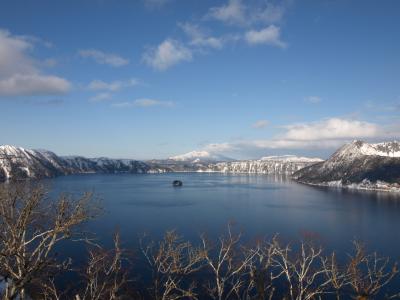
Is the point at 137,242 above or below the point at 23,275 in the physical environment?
below

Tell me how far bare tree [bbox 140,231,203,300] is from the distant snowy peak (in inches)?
3842

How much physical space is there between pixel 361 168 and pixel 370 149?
13.3 metres

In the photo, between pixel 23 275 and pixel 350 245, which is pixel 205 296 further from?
pixel 350 245

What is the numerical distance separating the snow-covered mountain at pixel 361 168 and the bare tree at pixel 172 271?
79.0 meters

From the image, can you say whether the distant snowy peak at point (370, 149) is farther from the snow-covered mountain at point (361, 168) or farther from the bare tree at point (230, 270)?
the bare tree at point (230, 270)

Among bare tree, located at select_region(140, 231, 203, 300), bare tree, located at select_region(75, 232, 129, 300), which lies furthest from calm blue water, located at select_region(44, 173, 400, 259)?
bare tree, located at select_region(140, 231, 203, 300)

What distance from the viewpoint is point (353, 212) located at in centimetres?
5572

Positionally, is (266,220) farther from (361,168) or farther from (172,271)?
(361,168)

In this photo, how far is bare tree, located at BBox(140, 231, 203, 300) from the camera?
44.3 ft

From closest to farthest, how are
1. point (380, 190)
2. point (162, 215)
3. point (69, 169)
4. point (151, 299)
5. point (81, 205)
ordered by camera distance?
point (81, 205)
point (151, 299)
point (162, 215)
point (380, 190)
point (69, 169)

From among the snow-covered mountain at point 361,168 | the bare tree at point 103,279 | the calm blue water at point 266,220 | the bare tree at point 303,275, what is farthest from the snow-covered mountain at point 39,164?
the bare tree at point 303,275

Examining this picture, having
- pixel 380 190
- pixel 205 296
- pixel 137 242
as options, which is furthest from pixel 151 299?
pixel 380 190

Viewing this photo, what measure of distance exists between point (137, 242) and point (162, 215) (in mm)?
15889

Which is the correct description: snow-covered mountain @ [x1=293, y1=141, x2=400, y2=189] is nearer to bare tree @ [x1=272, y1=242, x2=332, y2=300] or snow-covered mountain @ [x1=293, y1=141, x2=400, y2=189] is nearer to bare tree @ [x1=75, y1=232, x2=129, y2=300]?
bare tree @ [x1=272, y1=242, x2=332, y2=300]
